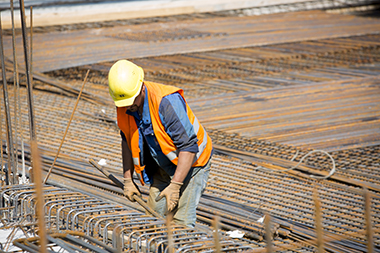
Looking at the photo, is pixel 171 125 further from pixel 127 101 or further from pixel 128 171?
pixel 128 171

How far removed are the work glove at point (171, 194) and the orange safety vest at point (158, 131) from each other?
0.45ft

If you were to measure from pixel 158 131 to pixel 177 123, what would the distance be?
15 cm

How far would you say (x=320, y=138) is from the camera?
18.2 feet

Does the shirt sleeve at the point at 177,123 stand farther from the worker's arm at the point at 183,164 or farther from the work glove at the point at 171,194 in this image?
the work glove at the point at 171,194

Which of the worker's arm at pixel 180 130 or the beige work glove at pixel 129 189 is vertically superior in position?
the worker's arm at pixel 180 130

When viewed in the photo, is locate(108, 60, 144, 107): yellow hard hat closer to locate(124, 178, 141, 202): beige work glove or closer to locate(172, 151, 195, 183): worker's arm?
locate(172, 151, 195, 183): worker's arm

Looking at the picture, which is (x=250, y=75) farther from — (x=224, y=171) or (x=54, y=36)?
(x=54, y=36)

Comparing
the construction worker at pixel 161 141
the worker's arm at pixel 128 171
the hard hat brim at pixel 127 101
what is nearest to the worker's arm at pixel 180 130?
the construction worker at pixel 161 141

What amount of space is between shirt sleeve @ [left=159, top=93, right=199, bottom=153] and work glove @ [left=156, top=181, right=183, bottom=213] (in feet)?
0.79

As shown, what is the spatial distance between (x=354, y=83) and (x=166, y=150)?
514 centimetres

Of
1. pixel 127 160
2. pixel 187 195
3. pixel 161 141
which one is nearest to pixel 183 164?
pixel 161 141

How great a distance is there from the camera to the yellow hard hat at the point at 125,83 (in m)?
2.90

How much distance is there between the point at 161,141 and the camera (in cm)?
303

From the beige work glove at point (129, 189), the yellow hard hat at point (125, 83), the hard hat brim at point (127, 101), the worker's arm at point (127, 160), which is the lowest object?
the beige work glove at point (129, 189)
